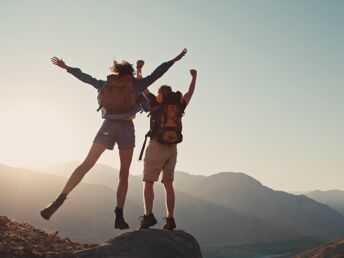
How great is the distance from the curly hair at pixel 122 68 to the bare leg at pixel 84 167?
130 centimetres

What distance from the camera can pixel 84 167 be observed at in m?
7.64

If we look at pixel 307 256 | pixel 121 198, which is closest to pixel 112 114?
pixel 121 198

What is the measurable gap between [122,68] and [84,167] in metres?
1.80

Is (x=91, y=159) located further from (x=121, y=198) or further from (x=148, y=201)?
(x=148, y=201)

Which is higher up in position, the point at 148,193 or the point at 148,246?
the point at 148,193

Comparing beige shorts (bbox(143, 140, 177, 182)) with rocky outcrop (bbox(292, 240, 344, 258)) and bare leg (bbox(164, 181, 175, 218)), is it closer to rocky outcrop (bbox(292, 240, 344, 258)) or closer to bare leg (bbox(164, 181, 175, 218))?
→ bare leg (bbox(164, 181, 175, 218))

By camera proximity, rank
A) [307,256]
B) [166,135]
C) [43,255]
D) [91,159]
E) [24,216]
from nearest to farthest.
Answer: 1. [43,255]
2. [91,159]
3. [166,135]
4. [307,256]
5. [24,216]

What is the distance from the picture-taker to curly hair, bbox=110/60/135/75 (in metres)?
7.98

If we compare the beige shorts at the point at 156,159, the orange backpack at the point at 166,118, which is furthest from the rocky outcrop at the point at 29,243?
the orange backpack at the point at 166,118

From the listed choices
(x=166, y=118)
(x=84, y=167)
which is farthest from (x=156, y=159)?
(x=84, y=167)

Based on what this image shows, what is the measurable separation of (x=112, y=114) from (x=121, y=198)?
149 centimetres

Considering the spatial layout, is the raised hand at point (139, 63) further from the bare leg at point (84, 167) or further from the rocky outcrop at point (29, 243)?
the rocky outcrop at point (29, 243)

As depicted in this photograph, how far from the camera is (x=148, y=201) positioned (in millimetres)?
8508

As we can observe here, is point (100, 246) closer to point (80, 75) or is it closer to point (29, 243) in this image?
point (29, 243)
